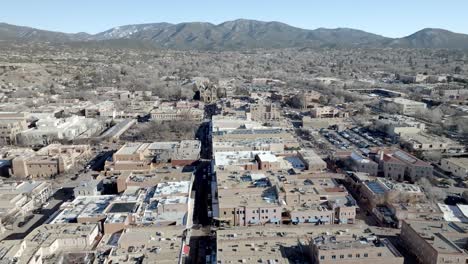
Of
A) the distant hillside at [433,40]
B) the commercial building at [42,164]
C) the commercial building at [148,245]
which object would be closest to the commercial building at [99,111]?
the commercial building at [42,164]

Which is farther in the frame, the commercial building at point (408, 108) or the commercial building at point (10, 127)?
the commercial building at point (408, 108)

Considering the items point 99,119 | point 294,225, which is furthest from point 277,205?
point 99,119

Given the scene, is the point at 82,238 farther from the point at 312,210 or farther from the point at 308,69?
the point at 308,69

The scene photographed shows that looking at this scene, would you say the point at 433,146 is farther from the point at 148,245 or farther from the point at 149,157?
the point at 148,245

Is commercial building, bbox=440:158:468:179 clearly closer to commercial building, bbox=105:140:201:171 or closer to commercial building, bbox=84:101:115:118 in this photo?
commercial building, bbox=105:140:201:171

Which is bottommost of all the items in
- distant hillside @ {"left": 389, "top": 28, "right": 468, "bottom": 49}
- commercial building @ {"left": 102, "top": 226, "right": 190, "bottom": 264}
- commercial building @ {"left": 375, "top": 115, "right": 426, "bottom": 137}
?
commercial building @ {"left": 102, "top": 226, "right": 190, "bottom": 264}

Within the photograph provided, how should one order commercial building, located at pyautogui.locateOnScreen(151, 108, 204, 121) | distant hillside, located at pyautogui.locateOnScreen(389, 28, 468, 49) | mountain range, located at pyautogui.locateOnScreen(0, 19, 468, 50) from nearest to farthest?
commercial building, located at pyautogui.locateOnScreen(151, 108, 204, 121), distant hillside, located at pyautogui.locateOnScreen(389, 28, 468, 49), mountain range, located at pyautogui.locateOnScreen(0, 19, 468, 50)

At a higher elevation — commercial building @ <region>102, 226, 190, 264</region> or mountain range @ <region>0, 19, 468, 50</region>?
mountain range @ <region>0, 19, 468, 50</region>

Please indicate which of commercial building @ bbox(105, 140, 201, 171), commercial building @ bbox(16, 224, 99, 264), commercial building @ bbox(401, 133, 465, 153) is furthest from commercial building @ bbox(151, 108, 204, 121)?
commercial building @ bbox(16, 224, 99, 264)

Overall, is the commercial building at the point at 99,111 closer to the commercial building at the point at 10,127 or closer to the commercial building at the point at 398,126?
the commercial building at the point at 10,127
